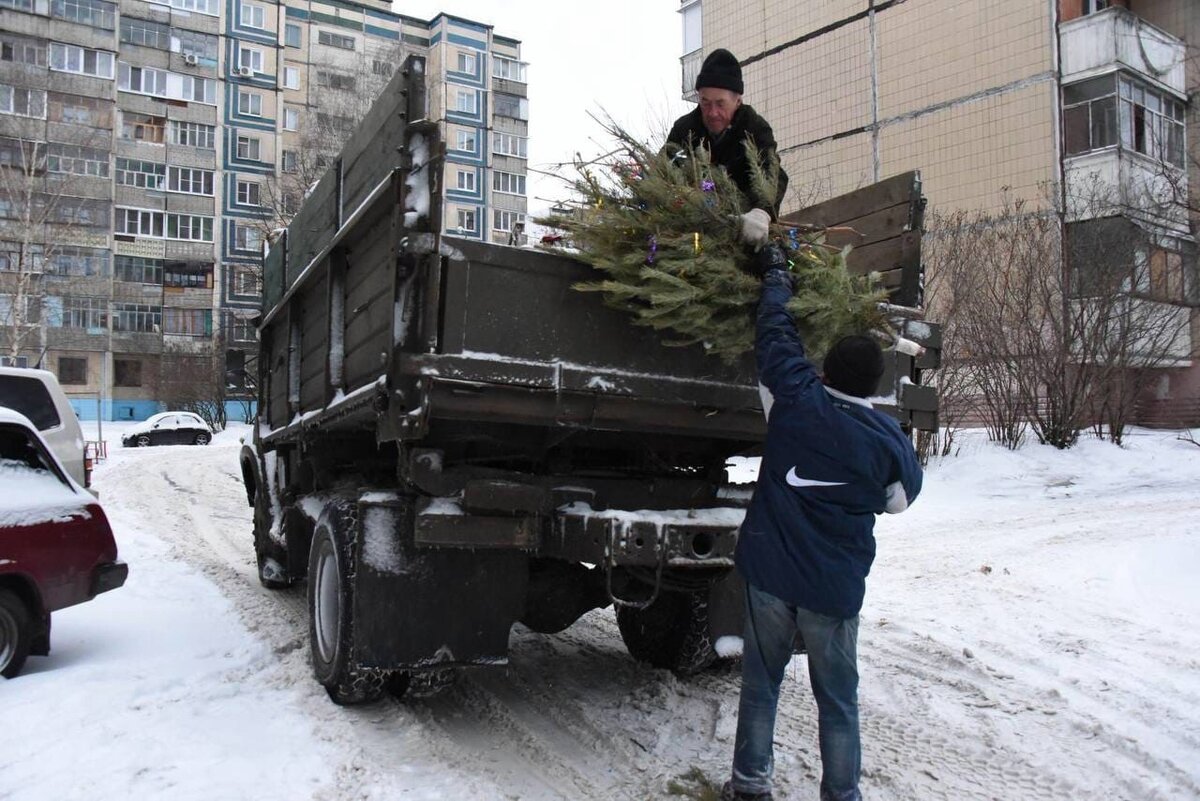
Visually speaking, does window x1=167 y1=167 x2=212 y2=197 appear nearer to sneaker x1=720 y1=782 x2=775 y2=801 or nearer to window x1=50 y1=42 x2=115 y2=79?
window x1=50 y1=42 x2=115 y2=79

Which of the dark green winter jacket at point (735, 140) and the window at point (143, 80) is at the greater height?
the window at point (143, 80)

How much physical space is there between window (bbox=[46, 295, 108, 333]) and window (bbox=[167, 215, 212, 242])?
5048mm

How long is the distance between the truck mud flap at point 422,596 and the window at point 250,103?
2043 inches

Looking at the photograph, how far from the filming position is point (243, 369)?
876 cm

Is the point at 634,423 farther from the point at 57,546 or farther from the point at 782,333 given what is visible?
the point at 57,546

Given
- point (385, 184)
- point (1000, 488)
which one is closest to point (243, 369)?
point (385, 184)

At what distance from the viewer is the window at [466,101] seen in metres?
54.8

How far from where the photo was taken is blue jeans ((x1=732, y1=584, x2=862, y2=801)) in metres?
3.27

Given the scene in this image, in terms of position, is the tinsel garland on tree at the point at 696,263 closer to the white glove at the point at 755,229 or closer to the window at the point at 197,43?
the white glove at the point at 755,229

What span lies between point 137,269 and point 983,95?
40191mm

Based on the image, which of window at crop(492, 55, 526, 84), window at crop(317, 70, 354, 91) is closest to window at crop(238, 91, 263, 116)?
window at crop(317, 70, 354, 91)

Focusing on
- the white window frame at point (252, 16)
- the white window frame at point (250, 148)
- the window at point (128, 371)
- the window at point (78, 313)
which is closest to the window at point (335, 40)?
the white window frame at point (252, 16)

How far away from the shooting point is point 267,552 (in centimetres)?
766

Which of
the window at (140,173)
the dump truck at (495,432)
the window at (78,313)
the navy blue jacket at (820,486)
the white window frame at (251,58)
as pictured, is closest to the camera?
the navy blue jacket at (820,486)
